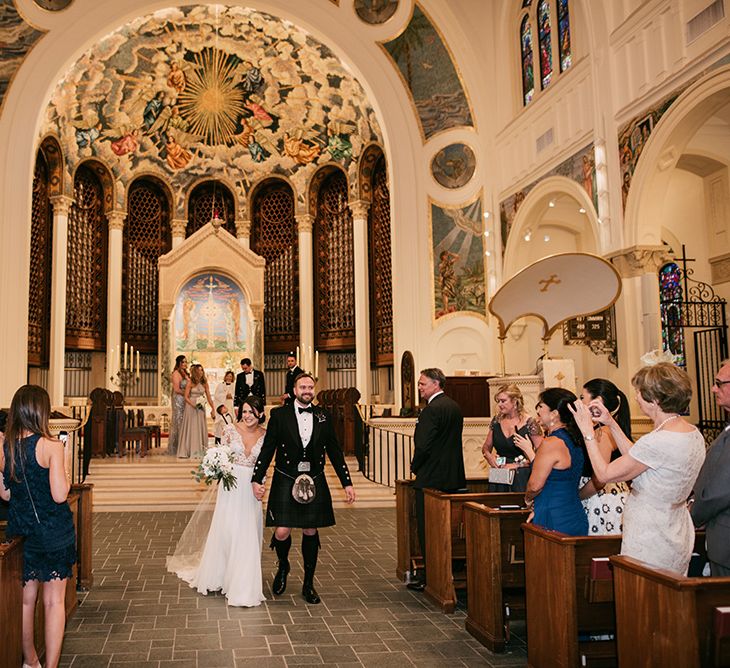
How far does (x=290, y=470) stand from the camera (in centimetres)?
605

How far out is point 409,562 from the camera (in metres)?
6.67

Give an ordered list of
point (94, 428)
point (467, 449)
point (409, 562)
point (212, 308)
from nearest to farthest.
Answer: point (409, 562) < point (467, 449) < point (94, 428) < point (212, 308)

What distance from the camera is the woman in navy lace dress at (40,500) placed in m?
3.98

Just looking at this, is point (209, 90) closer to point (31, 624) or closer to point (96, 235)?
point (96, 235)

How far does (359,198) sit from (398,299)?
173 inches

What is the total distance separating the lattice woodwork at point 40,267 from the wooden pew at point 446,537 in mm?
14713

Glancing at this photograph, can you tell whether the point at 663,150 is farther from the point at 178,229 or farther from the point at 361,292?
the point at 178,229

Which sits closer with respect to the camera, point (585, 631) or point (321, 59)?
point (585, 631)

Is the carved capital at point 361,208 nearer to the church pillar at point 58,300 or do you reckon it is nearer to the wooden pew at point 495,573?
the church pillar at point 58,300

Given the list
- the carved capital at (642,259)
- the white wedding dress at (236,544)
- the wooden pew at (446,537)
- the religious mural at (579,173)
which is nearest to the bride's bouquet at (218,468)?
the white wedding dress at (236,544)

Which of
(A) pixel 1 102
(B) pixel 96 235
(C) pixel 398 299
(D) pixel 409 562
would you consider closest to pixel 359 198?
(C) pixel 398 299

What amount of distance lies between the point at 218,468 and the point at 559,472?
3006 millimetres

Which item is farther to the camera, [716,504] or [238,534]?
[238,534]

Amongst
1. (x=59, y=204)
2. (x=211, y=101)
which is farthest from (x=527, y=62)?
(x=59, y=204)
